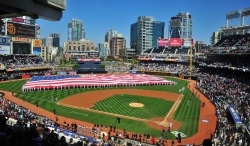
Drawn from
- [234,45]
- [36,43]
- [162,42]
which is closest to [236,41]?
[234,45]

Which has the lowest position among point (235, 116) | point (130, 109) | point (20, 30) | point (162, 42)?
point (130, 109)

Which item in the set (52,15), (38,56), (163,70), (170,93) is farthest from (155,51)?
(52,15)

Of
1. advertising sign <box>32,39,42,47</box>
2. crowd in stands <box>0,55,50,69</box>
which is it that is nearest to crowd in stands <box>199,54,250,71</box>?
crowd in stands <box>0,55,50,69</box>

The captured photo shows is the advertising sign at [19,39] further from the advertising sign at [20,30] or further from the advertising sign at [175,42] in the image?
the advertising sign at [175,42]

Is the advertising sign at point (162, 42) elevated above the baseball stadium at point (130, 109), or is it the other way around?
→ the advertising sign at point (162, 42)

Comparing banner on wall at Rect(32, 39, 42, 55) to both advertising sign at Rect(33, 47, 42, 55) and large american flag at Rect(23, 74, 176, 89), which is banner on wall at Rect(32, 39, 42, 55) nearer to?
advertising sign at Rect(33, 47, 42, 55)

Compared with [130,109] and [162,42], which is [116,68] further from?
[130,109]

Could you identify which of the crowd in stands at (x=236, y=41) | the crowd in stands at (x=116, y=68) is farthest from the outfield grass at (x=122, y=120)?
the crowd in stands at (x=116, y=68)
